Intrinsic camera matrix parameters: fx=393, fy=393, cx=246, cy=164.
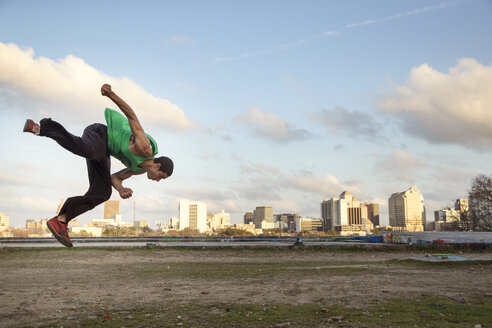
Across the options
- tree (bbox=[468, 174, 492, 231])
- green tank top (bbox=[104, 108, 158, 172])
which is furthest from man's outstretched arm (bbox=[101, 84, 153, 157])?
tree (bbox=[468, 174, 492, 231])

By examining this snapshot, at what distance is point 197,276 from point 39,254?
60.7 feet

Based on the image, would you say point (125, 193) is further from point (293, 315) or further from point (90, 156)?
point (293, 315)

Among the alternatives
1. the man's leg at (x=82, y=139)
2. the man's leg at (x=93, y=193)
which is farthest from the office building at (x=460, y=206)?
the man's leg at (x=82, y=139)

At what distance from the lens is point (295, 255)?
30359 mm

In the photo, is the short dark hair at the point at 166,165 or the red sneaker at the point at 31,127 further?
the short dark hair at the point at 166,165

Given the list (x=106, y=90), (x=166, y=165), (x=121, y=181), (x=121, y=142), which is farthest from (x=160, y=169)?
(x=106, y=90)

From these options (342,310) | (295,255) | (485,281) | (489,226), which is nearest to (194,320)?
(342,310)

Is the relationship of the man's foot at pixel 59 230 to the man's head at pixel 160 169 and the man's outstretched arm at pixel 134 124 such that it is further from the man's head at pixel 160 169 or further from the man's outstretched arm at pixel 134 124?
the man's outstretched arm at pixel 134 124

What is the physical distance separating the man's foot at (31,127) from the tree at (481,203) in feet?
202

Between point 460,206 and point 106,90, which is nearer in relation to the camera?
point 106,90

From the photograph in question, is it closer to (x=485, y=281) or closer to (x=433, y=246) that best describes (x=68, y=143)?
(x=485, y=281)

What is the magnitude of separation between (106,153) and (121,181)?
0.73m

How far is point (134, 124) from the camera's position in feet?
18.1

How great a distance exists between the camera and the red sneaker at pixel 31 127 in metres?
5.25
